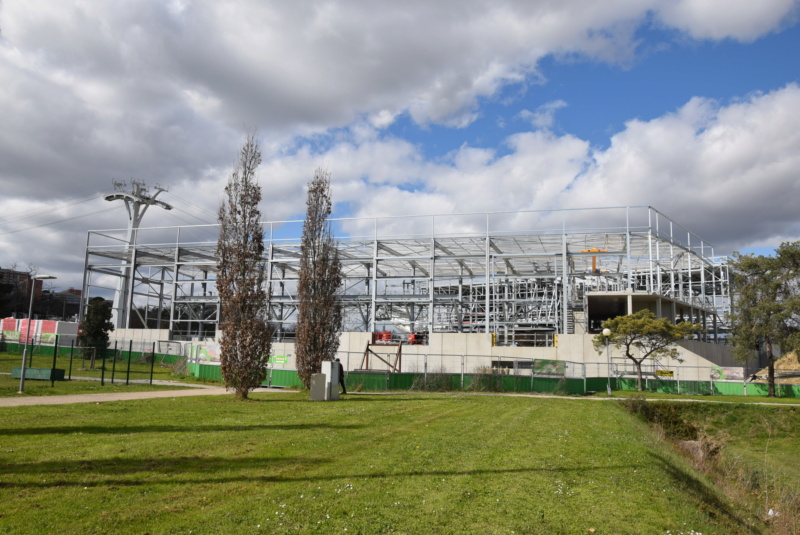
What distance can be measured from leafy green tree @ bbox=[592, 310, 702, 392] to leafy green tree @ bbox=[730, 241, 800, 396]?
10.1 ft

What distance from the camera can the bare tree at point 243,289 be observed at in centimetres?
2084

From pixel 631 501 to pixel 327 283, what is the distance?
19.7 metres

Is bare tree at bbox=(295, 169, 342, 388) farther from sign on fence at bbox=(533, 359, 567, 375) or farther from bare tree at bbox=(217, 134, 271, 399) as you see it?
sign on fence at bbox=(533, 359, 567, 375)

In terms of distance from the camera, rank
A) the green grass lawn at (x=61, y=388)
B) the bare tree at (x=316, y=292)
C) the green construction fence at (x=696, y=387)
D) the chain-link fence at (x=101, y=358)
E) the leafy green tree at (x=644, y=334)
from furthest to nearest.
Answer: the chain-link fence at (x=101, y=358) → the leafy green tree at (x=644, y=334) → the green construction fence at (x=696, y=387) → the bare tree at (x=316, y=292) → the green grass lawn at (x=61, y=388)

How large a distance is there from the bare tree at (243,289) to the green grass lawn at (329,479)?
6.10m

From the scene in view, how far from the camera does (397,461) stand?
9.66m

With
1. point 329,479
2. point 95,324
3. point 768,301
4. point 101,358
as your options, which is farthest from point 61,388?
point 768,301

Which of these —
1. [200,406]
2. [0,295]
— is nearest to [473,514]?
[200,406]

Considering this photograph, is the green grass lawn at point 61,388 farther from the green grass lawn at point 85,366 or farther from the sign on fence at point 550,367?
the sign on fence at point 550,367

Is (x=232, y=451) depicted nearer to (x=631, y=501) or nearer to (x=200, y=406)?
(x=631, y=501)

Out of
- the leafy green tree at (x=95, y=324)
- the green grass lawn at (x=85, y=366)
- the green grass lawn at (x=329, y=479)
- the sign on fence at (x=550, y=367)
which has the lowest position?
Answer: the green grass lawn at (x=329, y=479)

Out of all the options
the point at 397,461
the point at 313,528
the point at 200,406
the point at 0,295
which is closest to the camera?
the point at 313,528

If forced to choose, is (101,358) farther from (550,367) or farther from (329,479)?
(329,479)

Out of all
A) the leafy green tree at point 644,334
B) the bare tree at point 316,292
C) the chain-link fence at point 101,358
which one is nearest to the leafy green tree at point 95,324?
the chain-link fence at point 101,358
